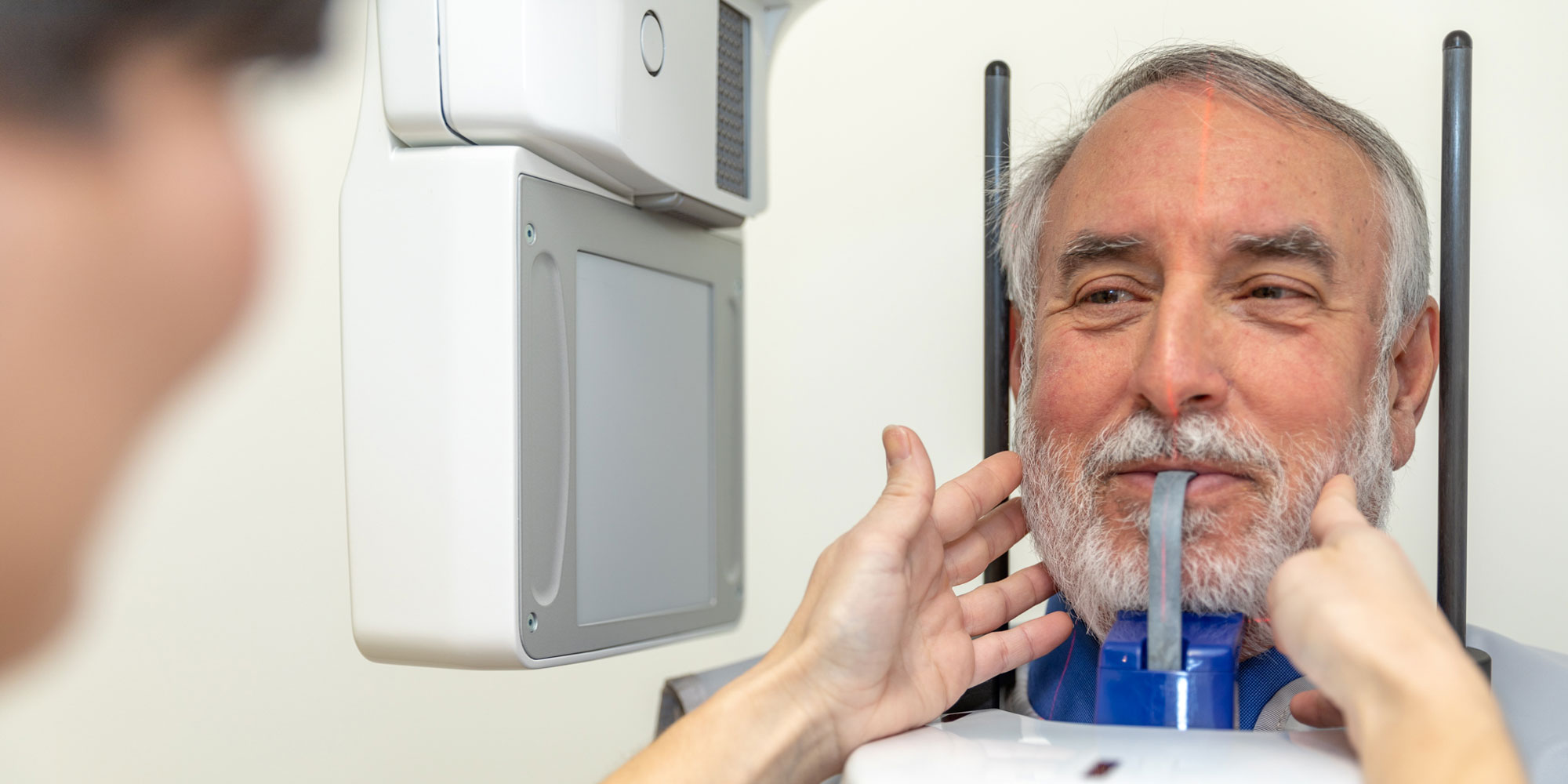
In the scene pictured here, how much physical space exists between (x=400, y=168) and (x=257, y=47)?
1076 mm

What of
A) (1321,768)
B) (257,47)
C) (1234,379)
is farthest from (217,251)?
(1321,768)

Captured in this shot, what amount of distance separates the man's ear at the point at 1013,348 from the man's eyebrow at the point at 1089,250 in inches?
6.4

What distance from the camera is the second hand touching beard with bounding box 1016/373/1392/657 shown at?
1063 millimetres

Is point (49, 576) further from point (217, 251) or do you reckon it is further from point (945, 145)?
point (945, 145)

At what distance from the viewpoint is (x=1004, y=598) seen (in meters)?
1.15

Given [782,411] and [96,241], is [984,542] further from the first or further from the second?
[96,241]

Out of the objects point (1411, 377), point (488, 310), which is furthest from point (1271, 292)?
point (488, 310)

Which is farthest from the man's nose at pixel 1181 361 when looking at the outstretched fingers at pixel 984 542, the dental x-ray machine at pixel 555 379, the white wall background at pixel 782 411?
the white wall background at pixel 782 411

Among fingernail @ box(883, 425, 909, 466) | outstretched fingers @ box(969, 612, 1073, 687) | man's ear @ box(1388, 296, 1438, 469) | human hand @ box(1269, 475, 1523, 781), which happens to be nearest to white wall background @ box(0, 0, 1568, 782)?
man's ear @ box(1388, 296, 1438, 469)

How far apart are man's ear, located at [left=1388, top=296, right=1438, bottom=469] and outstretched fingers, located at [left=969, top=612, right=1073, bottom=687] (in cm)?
46

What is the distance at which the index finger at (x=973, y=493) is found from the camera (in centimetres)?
107

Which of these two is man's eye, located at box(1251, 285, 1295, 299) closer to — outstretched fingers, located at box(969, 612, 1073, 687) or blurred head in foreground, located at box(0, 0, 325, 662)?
outstretched fingers, located at box(969, 612, 1073, 687)

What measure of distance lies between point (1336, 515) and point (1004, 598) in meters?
0.41

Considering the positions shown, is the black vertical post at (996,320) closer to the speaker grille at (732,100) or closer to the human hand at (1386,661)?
the speaker grille at (732,100)
